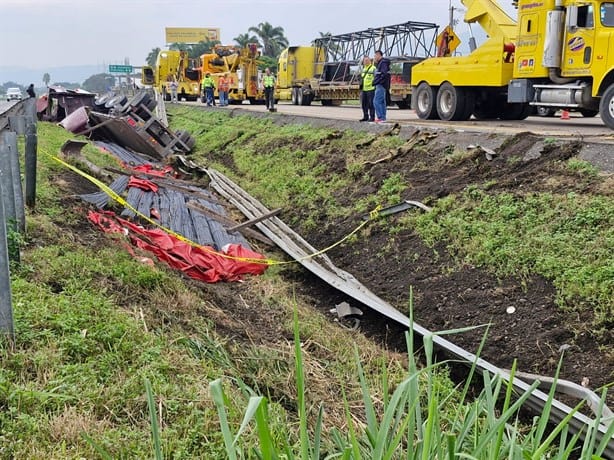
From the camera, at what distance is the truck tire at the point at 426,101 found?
15.7 metres

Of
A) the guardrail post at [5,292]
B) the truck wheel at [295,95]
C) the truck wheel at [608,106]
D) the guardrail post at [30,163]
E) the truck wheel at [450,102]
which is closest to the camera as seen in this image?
the guardrail post at [5,292]

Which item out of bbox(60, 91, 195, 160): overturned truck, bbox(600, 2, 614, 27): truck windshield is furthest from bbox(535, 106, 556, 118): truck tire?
bbox(60, 91, 195, 160): overturned truck

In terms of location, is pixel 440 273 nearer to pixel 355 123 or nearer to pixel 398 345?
pixel 398 345

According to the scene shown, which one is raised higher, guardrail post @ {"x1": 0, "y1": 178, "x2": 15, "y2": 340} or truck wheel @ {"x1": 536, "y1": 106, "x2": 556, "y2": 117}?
truck wheel @ {"x1": 536, "y1": 106, "x2": 556, "y2": 117}

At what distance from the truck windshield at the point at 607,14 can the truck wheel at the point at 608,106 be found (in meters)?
1.38

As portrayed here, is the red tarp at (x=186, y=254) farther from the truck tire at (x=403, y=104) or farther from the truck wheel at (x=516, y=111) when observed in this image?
the truck tire at (x=403, y=104)

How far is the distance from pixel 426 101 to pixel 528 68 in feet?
11.8

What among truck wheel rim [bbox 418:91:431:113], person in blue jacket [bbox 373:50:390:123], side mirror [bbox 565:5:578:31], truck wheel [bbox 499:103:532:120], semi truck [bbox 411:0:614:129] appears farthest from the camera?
truck wheel rim [bbox 418:91:431:113]

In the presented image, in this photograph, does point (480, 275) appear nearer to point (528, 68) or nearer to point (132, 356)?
point (132, 356)

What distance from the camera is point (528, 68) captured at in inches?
503

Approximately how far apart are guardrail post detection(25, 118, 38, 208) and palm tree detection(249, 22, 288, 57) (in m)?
70.5

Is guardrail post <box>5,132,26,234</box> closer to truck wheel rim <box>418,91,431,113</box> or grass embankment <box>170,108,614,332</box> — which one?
grass embankment <box>170,108,614,332</box>

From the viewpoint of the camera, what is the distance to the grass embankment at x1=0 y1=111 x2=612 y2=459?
2.07 meters

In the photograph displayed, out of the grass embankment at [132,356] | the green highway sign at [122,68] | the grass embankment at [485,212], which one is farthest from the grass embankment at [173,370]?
the green highway sign at [122,68]
